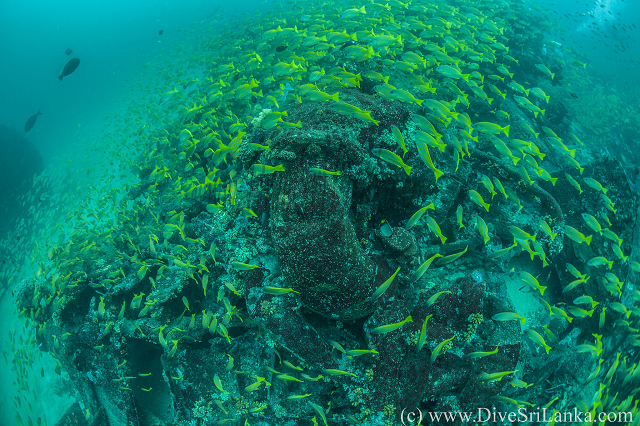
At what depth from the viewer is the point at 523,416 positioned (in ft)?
14.4

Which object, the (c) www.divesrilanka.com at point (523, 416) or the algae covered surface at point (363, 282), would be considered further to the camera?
the (c) www.divesrilanka.com at point (523, 416)

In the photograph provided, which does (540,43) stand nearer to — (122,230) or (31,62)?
(122,230)

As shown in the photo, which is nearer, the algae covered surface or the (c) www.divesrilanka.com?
the algae covered surface

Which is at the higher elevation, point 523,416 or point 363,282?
point 363,282

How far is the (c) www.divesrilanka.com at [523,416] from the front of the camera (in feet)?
11.4

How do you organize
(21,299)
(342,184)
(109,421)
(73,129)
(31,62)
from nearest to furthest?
(342,184) → (109,421) → (21,299) → (73,129) → (31,62)

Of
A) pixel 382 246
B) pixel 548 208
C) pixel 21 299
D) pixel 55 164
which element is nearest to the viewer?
pixel 382 246

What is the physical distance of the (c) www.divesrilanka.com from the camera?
3.46m

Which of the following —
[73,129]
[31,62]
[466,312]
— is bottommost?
[31,62]

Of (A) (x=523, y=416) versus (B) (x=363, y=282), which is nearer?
(B) (x=363, y=282)

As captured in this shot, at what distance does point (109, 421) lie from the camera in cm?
582

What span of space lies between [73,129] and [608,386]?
4279 centimetres

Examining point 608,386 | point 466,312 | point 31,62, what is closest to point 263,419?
point 466,312

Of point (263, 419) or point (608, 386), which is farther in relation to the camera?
A: point (608, 386)
